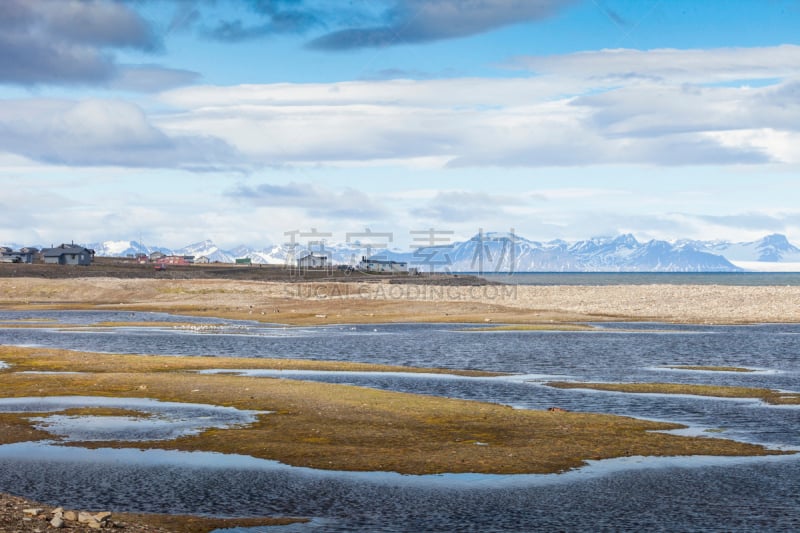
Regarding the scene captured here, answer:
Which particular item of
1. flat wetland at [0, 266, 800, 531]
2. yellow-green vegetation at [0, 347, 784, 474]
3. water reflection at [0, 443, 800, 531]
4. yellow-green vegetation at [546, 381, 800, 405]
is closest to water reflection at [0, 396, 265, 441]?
flat wetland at [0, 266, 800, 531]

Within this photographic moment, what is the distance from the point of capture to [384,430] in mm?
33250

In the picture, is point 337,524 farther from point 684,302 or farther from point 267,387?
point 684,302

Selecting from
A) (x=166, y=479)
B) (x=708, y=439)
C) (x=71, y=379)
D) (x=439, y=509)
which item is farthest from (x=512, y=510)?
(x=71, y=379)

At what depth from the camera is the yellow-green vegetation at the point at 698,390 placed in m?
41.9

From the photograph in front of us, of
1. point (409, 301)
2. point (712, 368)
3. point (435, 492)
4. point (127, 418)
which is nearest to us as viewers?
point (435, 492)

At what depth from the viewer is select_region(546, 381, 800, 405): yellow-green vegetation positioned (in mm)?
41906

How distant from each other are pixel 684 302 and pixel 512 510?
108435mm

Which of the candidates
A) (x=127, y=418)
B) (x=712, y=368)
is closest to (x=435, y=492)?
(x=127, y=418)

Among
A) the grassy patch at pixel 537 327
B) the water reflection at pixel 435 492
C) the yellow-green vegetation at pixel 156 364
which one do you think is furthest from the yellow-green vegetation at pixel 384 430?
the grassy patch at pixel 537 327

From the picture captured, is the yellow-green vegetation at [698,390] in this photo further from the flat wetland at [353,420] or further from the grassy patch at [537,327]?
the grassy patch at [537,327]

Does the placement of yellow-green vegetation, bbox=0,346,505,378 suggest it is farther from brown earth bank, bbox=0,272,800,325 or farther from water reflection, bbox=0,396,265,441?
brown earth bank, bbox=0,272,800,325

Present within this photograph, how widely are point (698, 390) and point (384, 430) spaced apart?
1873 cm

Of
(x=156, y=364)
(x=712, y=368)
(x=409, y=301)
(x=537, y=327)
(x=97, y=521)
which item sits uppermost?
(x=409, y=301)

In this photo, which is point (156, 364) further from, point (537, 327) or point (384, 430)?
point (537, 327)
